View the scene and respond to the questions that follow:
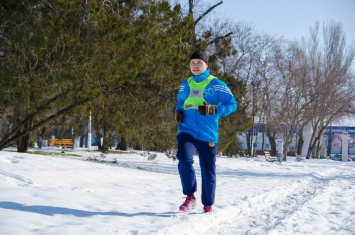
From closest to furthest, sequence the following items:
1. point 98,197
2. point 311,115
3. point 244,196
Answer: point 98,197 → point 244,196 → point 311,115

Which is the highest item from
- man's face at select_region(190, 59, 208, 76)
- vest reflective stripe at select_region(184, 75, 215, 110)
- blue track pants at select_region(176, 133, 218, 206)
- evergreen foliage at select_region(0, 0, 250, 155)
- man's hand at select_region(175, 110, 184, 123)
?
evergreen foliage at select_region(0, 0, 250, 155)

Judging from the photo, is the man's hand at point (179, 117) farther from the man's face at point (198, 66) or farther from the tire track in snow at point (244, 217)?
the tire track in snow at point (244, 217)

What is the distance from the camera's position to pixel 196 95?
4.77m

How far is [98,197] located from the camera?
227 inches

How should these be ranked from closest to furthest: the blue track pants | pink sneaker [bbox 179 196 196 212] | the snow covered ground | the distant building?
the snow covered ground → the blue track pants → pink sneaker [bbox 179 196 196 212] → the distant building

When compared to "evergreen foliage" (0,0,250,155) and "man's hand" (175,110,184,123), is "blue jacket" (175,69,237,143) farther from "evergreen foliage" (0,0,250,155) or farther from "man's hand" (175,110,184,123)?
"evergreen foliage" (0,0,250,155)

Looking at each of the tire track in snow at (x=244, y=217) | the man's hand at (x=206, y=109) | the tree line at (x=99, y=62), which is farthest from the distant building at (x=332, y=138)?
the man's hand at (x=206, y=109)

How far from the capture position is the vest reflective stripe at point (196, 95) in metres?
4.75

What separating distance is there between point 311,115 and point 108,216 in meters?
35.1

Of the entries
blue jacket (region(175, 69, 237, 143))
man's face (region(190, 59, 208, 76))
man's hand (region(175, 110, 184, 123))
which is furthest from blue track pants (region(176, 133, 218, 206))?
man's face (region(190, 59, 208, 76))

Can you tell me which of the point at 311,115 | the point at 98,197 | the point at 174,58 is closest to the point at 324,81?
the point at 311,115

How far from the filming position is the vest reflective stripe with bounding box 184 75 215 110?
4753mm

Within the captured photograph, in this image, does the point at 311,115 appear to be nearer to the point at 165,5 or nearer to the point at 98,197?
the point at 165,5

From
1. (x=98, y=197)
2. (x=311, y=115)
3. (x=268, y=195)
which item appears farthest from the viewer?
(x=311, y=115)
